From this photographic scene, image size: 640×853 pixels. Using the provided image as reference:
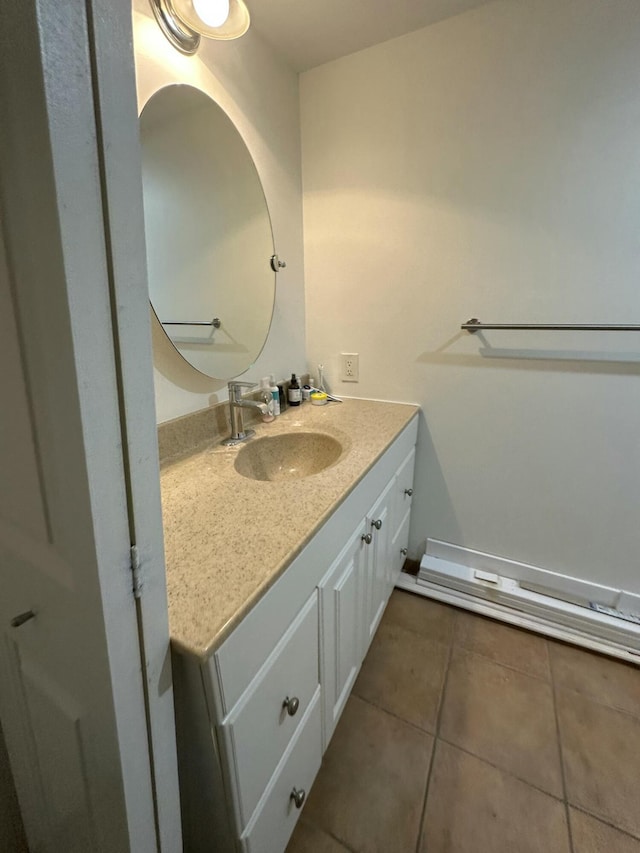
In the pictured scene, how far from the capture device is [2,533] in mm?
525

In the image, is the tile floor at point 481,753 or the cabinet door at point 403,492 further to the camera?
the cabinet door at point 403,492

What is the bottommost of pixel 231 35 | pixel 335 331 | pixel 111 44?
pixel 335 331

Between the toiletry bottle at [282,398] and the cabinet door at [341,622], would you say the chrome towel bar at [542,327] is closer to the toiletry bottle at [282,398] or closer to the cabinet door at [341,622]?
the toiletry bottle at [282,398]

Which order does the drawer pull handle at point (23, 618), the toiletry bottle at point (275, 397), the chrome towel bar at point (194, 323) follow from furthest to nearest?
the toiletry bottle at point (275, 397), the chrome towel bar at point (194, 323), the drawer pull handle at point (23, 618)

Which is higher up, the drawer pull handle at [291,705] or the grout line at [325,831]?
the drawer pull handle at [291,705]

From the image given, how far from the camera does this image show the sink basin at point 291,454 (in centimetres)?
124

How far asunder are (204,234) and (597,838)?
6.23ft

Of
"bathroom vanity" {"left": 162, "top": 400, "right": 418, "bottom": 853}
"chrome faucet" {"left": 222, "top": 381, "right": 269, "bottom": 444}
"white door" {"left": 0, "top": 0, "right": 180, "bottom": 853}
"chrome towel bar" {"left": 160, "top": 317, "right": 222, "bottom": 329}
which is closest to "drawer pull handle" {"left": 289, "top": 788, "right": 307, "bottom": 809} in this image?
"bathroom vanity" {"left": 162, "top": 400, "right": 418, "bottom": 853}

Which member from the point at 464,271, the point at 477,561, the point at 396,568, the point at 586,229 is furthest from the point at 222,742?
the point at 586,229

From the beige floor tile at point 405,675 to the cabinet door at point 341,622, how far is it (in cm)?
19

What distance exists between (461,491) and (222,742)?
1288mm

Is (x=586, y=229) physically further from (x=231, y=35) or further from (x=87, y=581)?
(x=87, y=581)

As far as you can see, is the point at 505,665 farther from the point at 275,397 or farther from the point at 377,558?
the point at 275,397

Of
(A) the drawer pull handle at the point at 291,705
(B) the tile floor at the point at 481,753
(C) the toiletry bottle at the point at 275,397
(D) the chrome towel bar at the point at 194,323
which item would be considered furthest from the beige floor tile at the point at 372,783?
(D) the chrome towel bar at the point at 194,323
